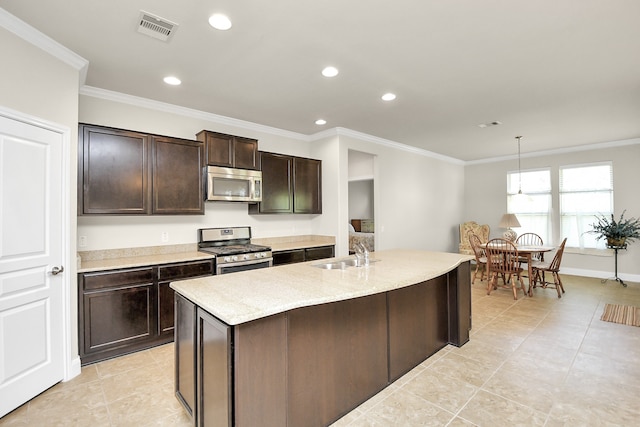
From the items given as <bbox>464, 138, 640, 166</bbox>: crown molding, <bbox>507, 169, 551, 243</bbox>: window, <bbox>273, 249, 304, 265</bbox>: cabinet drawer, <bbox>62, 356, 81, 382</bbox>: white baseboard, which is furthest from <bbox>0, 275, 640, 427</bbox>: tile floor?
<bbox>464, 138, 640, 166</bbox>: crown molding

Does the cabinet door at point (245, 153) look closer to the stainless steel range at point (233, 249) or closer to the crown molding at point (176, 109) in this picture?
the crown molding at point (176, 109)

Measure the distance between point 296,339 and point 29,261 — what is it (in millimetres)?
2096

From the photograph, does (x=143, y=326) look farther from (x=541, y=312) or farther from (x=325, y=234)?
(x=541, y=312)

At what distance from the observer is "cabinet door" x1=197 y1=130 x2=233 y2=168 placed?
3.81 metres

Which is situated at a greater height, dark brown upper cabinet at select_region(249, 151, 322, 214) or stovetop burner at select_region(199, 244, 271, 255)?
dark brown upper cabinet at select_region(249, 151, 322, 214)

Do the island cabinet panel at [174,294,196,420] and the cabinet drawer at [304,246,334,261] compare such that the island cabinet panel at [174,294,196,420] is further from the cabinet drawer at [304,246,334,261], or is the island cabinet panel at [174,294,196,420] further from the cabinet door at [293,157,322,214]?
the cabinet door at [293,157,322,214]

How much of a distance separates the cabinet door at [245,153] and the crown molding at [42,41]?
167cm

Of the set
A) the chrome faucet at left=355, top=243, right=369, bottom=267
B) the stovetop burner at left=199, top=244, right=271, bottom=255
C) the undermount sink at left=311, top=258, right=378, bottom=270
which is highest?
the chrome faucet at left=355, top=243, right=369, bottom=267

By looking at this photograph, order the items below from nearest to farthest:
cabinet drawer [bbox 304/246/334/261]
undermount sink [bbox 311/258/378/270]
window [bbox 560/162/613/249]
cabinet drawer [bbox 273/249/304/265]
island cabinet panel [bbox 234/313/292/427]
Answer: island cabinet panel [bbox 234/313/292/427] < undermount sink [bbox 311/258/378/270] < cabinet drawer [bbox 273/249/304/265] < cabinet drawer [bbox 304/246/334/261] < window [bbox 560/162/613/249]

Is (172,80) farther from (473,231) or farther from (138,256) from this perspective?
(473,231)

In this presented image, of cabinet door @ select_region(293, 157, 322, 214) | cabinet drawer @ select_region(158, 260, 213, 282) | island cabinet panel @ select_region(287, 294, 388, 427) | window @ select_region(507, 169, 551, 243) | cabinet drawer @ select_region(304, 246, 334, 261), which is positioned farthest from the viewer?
window @ select_region(507, 169, 551, 243)

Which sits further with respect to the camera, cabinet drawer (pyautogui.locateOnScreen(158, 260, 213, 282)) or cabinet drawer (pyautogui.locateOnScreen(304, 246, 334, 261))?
cabinet drawer (pyautogui.locateOnScreen(304, 246, 334, 261))

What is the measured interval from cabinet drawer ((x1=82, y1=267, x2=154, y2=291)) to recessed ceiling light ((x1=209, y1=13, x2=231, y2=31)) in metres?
2.28

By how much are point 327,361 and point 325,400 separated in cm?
24
